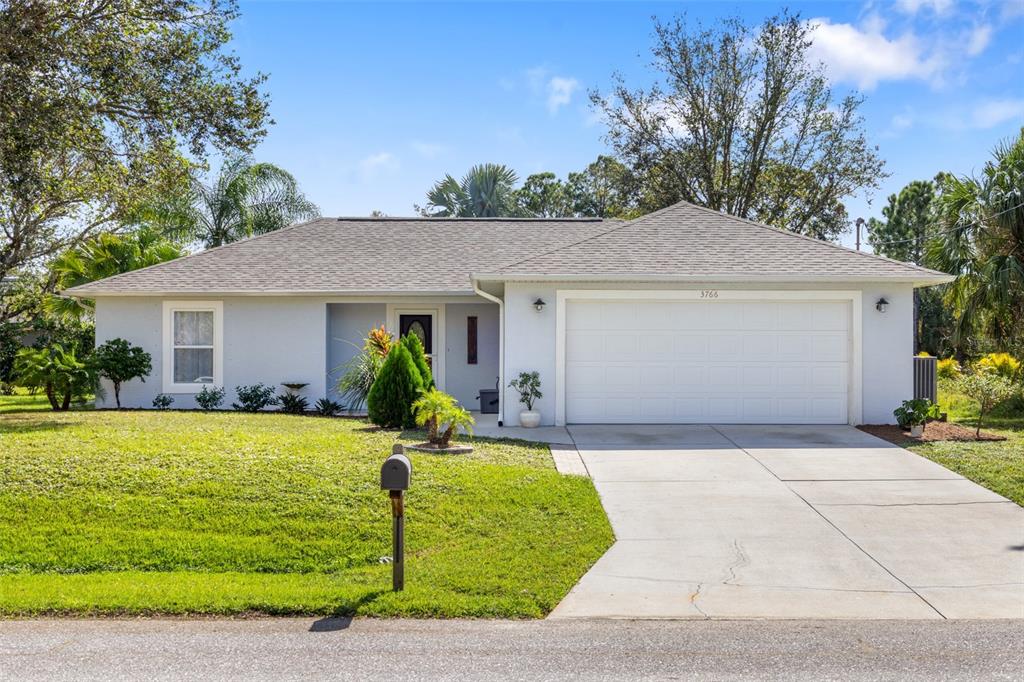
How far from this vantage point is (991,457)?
10.8m

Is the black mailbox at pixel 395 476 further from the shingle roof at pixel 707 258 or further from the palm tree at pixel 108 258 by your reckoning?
the palm tree at pixel 108 258

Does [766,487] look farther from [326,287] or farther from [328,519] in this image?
[326,287]

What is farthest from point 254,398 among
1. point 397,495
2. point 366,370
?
point 397,495

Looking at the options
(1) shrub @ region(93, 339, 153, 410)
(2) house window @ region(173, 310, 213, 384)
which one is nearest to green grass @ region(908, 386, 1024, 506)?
(2) house window @ region(173, 310, 213, 384)

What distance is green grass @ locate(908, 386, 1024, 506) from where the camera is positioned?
942 cm

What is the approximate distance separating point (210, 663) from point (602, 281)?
393 inches

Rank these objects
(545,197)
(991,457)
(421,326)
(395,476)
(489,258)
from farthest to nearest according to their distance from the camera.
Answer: (545,197), (489,258), (421,326), (991,457), (395,476)

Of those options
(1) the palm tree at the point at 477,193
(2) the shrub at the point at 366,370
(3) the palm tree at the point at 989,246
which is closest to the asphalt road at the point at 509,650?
(2) the shrub at the point at 366,370

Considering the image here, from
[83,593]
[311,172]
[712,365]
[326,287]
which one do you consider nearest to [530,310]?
[712,365]

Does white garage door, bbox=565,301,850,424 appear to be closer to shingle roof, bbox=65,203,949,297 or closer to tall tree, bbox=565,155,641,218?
shingle roof, bbox=65,203,949,297

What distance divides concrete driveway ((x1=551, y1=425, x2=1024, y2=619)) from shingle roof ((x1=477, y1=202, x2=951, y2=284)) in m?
3.22

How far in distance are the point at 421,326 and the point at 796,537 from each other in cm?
1100

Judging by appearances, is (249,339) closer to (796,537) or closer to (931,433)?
(796,537)

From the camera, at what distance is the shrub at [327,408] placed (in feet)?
51.9
